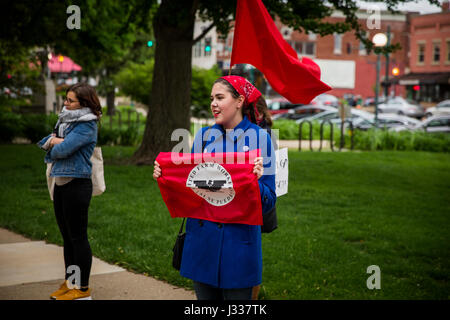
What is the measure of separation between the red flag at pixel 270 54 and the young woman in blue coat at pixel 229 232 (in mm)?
749

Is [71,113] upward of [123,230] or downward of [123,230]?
upward

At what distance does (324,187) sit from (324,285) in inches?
232

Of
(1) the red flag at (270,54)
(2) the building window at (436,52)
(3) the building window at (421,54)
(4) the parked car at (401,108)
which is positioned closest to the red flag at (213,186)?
(1) the red flag at (270,54)

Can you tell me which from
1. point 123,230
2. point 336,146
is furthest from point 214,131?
point 336,146

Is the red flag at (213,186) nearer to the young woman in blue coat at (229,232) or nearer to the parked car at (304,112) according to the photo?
the young woman in blue coat at (229,232)

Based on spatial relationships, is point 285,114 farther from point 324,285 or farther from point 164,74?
point 324,285

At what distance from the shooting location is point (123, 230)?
7.85 m

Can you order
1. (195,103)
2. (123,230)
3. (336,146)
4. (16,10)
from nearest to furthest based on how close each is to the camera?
(123,230)
(16,10)
(336,146)
(195,103)

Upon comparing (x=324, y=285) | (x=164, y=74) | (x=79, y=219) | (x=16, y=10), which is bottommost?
(x=324, y=285)

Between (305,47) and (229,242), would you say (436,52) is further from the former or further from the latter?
(229,242)

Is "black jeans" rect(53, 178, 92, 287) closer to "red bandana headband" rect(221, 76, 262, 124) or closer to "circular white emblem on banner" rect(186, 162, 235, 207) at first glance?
"circular white emblem on banner" rect(186, 162, 235, 207)

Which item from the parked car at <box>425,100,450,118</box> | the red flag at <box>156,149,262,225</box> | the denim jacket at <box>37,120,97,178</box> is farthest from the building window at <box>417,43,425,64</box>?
the red flag at <box>156,149,262,225</box>

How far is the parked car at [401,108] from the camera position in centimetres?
4256

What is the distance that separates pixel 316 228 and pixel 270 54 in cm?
431
